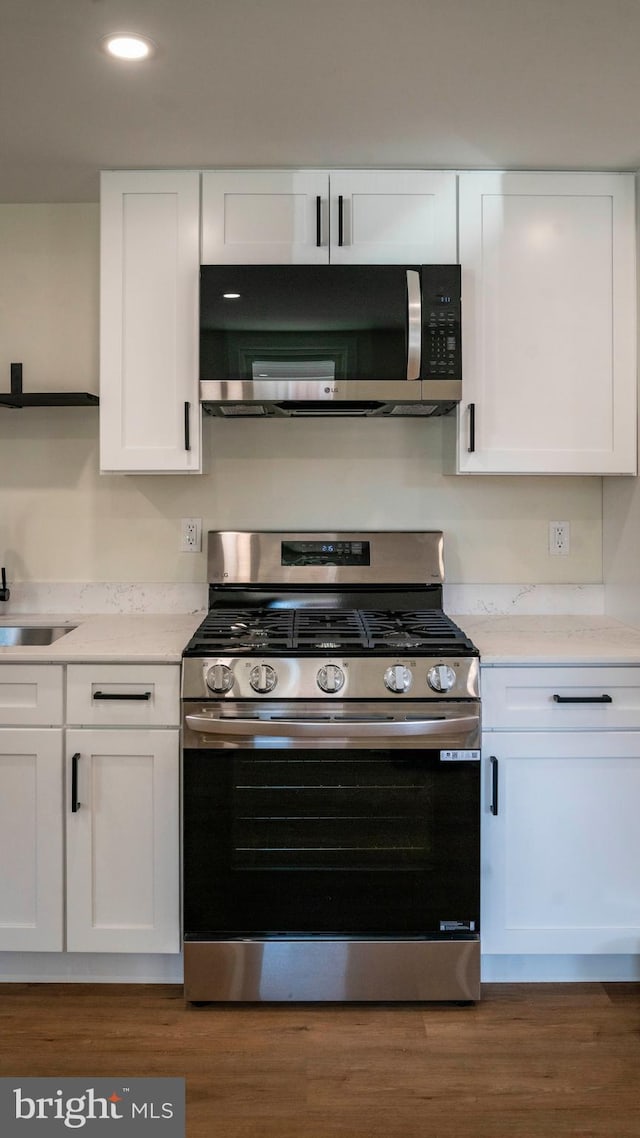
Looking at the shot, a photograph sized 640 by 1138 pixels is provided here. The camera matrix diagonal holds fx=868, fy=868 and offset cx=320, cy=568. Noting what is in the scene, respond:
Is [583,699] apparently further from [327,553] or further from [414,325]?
[414,325]

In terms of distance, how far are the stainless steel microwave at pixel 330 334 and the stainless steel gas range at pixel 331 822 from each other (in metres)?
0.77

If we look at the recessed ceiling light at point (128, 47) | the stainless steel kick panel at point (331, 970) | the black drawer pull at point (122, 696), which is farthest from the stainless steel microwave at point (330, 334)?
the stainless steel kick panel at point (331, 970)

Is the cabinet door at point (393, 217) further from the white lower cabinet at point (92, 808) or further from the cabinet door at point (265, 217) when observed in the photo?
the white lower cabinet at point (92, 808)

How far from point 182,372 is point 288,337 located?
349 millimetres

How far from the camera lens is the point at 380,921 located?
2.28 metres

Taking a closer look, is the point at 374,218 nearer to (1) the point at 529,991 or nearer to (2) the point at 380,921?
(2) the point at 380,921

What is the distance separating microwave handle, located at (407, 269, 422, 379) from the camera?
2.52 metres

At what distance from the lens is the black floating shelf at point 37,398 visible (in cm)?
274

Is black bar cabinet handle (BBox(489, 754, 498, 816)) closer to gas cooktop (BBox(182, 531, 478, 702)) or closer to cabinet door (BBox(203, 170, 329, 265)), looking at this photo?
gas cooktop (BBox(182, 531, 478, 702))

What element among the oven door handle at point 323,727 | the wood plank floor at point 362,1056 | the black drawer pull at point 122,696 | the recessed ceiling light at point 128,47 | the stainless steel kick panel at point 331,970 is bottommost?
the wood plank floor at point 362,1056

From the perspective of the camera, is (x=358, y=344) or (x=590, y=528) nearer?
(x=358, y=344)

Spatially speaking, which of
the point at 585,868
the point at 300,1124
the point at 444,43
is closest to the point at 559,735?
the point at 585,868

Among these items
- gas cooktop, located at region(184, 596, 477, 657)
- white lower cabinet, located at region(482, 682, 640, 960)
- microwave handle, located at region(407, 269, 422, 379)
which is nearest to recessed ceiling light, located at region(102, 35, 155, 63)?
microwave handle, located at region(407, 269, 422, 379)

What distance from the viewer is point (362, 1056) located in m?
2.08
